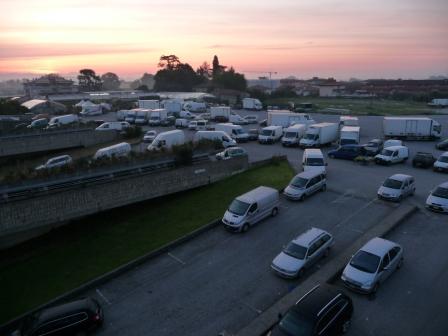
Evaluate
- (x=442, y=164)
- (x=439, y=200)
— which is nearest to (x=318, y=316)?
(x=439, y=200)

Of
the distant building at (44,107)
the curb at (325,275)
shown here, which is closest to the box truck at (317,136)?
the curb at (325,275)

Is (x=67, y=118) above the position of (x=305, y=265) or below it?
above

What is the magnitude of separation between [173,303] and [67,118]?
4035 centimetres

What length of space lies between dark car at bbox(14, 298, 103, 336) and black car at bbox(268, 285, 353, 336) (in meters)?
6.10

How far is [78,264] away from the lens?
1797 cm

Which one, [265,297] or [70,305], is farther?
[265,297]

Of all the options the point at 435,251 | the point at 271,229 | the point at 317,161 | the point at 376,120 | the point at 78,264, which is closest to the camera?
the point at 435,251

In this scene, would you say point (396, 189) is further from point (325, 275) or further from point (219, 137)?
point (219, 137)

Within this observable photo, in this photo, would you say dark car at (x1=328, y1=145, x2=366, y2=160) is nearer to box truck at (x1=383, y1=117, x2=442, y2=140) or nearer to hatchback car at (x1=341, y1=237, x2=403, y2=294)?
box truck at (x1=383, y1=117, x2=442, y2=140)

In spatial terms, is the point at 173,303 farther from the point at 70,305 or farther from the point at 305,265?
the point at 305,265

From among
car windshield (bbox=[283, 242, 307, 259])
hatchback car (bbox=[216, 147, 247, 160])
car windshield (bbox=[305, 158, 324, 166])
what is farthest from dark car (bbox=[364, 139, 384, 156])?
car windshield (bbox=[283, 242, 307, 259])

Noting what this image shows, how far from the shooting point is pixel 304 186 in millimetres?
22516

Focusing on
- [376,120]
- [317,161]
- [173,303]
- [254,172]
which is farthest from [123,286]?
[376,120]

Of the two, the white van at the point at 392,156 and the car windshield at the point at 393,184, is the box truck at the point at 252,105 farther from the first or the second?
the car windshield at the point at 393,184
